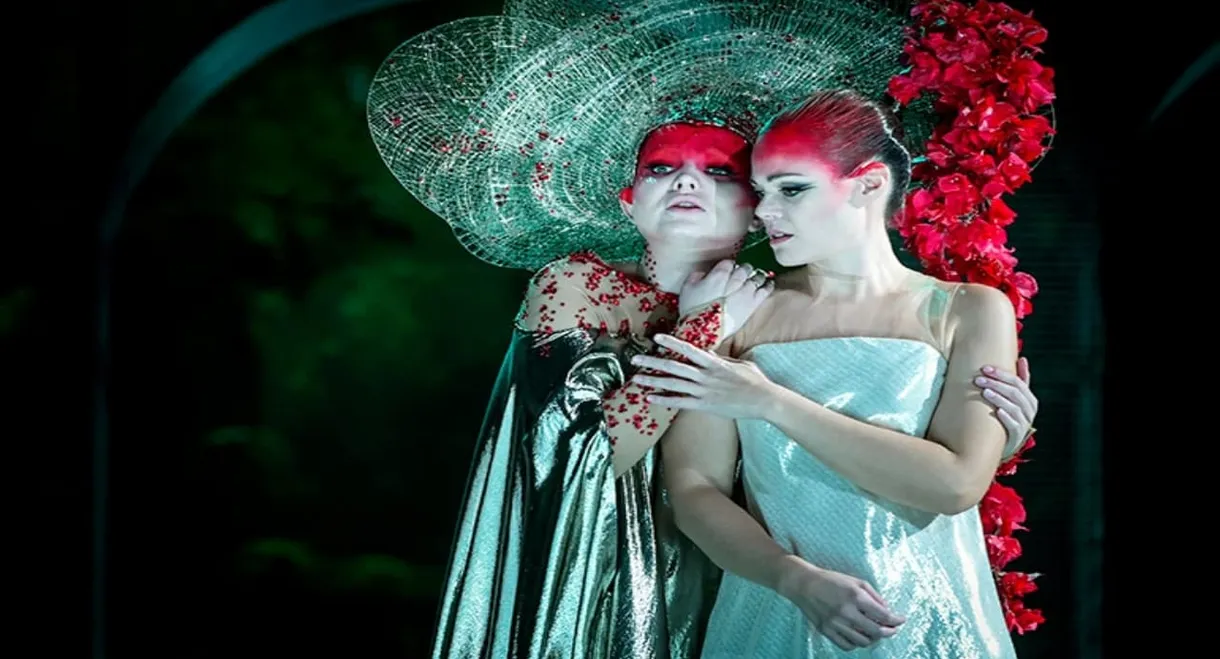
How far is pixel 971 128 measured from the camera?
2.25m

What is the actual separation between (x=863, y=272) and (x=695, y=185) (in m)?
0.31

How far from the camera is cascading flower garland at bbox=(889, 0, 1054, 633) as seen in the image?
7.37 feet

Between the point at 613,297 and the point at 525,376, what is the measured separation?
0.22 metres

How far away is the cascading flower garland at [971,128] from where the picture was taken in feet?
7.37

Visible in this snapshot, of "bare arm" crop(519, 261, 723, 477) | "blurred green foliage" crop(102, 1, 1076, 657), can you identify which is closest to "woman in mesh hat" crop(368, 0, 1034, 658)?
"bare arm" crop(519, 261, 723, 477)

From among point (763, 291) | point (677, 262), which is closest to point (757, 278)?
point (763, 291)

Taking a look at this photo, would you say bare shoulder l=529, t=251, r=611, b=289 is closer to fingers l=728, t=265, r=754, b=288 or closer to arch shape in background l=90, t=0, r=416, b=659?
fingers l=728, t=265, r=754, b=288

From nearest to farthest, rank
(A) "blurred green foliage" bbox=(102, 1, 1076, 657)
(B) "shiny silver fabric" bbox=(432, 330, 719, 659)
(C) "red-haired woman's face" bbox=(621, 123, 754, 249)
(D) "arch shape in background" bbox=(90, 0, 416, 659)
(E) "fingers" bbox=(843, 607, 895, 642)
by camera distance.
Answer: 1. (E) "fingers" bbox=(843, 607, 895, 642)
2. (B) "shiny silver fabric" bbox=(432, 330, 719, 659)
3. (C) "red-haired woman's face" bbox=(621, 123, 754, 249)
4. (D) "arch shape in background" bbox=(90, 0, 416, 659)
5. (A) "blurred green foliage" bbox=(102, 1, 1076, 657)

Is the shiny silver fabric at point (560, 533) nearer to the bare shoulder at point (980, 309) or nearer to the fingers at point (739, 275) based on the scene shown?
the fingers at point (739, 275)

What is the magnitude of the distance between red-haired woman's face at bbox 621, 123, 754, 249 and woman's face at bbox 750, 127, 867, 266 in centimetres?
11

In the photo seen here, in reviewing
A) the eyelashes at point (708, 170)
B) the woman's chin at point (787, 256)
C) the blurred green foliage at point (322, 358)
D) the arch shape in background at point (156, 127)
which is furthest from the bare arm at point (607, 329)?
the blurred green foliage at point (322, 358)

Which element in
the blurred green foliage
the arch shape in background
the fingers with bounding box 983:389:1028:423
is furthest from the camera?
the blurred green foliage

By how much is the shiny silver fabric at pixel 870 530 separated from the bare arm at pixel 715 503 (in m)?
0.06

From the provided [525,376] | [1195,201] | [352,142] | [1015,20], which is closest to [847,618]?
[525,376]
